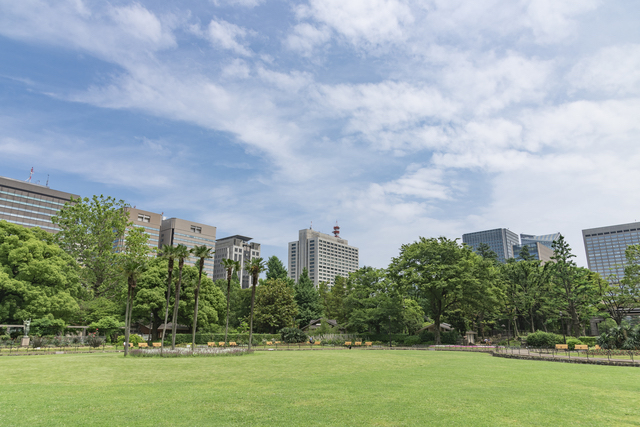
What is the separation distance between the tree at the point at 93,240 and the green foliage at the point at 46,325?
1065 cm

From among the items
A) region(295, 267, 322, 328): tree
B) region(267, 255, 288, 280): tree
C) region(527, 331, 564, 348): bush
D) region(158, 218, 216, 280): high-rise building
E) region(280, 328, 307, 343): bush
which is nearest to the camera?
region(527, 331, 564, 348): bush

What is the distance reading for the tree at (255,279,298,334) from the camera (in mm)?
61125

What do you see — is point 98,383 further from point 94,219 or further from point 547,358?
point 94,219

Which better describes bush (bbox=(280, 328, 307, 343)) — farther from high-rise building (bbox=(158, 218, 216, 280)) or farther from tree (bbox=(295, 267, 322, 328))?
high-rise building (bbox=(158, 218, 216, 280))

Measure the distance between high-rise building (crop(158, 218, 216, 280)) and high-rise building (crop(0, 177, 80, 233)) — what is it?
38.1 metres

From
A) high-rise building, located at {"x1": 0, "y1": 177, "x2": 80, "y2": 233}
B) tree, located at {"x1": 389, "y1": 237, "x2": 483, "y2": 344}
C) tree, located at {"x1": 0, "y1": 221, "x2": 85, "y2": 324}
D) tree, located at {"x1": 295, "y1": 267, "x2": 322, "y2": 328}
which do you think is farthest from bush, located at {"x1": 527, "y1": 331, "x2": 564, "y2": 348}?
high-rise building, located at {"x1": 0, "y1": 177, "x2": 80, "y2": 233}

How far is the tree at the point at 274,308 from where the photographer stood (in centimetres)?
6112

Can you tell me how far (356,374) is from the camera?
18219mm

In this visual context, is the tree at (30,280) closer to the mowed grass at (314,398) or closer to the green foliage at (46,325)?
the green foliage at (46,325)

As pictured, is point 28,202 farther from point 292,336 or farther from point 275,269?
point 292,336

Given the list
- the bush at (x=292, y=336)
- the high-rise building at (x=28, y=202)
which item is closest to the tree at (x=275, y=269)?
the bush at (x=292, y=336)

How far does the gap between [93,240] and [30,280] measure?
11.1m

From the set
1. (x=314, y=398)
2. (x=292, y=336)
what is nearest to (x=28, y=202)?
(x=292, y=336)

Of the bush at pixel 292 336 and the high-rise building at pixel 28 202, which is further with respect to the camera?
the high-rise building at pixel 28 202
